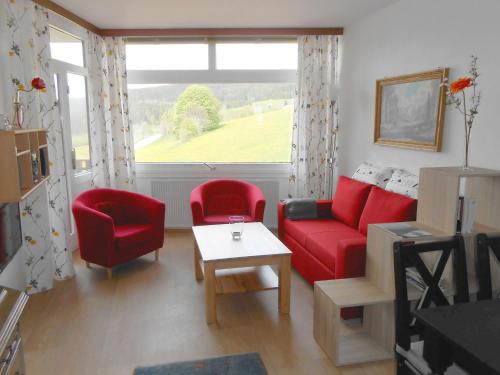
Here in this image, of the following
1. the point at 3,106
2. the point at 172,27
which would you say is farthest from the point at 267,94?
the point at 3,106

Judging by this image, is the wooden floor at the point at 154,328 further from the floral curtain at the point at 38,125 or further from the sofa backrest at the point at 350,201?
the sofa backrest at the point at 350,201

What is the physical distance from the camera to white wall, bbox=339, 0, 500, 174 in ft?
9.23

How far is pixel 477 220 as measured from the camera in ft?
8.95

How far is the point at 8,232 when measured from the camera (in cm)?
243

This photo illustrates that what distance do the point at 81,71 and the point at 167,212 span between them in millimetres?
2083

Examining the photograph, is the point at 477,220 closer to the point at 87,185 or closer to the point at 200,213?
the point at 200,213

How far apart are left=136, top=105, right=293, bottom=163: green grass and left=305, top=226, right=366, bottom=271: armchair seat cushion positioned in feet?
6.51

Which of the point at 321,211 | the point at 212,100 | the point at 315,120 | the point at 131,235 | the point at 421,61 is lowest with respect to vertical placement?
the point at 131,235

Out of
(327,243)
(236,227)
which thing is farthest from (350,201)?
(236,227)

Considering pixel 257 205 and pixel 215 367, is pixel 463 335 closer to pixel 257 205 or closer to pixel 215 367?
pixel 215 367

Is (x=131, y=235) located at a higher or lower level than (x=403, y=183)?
lower

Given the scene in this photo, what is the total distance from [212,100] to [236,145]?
0.70m

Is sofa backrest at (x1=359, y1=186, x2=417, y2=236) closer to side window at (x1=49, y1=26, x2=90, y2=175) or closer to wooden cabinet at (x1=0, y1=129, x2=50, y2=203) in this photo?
wooden cabinet at (x1=0, y1=129, x2=50, y2=203)

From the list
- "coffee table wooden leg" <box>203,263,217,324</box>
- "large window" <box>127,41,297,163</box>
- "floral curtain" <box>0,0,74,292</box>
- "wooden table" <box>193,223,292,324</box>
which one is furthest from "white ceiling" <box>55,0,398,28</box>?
"coffee table wooden leg" <box>203,263,217,324</box>
